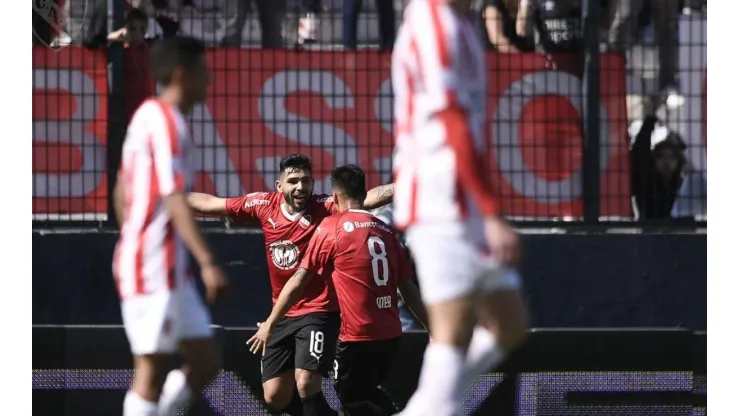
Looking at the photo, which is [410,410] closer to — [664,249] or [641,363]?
[641,363]

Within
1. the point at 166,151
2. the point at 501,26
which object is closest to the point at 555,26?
the point at 501,26

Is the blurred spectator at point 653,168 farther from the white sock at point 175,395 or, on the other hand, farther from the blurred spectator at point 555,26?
the white sock at point 175,395

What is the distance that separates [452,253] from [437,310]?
258mm

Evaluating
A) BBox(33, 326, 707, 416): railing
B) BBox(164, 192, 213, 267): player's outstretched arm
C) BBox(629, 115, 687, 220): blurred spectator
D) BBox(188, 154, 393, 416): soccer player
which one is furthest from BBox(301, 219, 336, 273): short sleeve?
BBox(629, 115, 687, 220): blurred spectator

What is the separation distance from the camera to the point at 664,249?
1113 cm

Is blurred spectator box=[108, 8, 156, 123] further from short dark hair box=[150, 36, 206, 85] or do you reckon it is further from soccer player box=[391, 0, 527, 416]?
soccer player box=[391, 0, 527, 416]

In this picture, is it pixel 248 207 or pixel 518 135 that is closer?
pixel 248 207

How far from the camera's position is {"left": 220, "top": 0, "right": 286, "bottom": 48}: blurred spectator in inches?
437

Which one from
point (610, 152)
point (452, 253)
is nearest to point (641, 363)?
point (610, 152)

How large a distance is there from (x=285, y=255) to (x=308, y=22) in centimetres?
284

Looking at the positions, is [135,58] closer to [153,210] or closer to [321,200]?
[321,200]

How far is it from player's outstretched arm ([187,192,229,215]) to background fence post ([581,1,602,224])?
3.39 metres

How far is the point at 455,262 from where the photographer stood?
5.71m

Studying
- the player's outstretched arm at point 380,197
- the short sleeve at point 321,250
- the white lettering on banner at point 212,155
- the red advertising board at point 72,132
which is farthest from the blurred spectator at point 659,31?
the red advertising board at point 72,132
